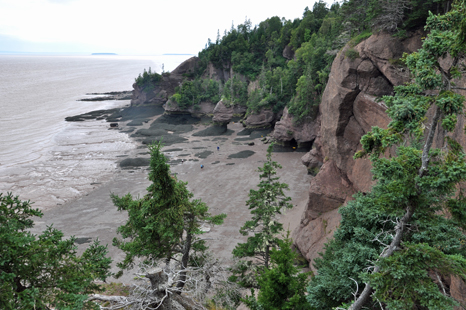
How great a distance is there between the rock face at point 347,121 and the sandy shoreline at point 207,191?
2.67m

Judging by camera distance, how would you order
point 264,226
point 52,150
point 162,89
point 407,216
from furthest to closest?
point 162,89 → point 52,150 → point 264,226 → point 407,216

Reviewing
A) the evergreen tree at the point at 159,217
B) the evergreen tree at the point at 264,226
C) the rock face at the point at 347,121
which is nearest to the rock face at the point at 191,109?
the rock face at the point at 347,121

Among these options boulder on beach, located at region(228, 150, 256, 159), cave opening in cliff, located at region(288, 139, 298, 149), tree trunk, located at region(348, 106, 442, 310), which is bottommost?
boulder on beach, located at region(228, 150, 256, 159)

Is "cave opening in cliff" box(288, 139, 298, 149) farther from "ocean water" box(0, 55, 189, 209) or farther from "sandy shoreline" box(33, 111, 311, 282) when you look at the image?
"ocean water" box(0, 55, 189, 209)

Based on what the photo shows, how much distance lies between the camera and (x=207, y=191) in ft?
116

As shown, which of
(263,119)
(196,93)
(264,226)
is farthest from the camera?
(196,93)

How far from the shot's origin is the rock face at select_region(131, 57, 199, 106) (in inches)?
4003

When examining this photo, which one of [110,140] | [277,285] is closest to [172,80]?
[110,140]

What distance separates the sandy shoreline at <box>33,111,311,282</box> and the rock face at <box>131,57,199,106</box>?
52.7 metres

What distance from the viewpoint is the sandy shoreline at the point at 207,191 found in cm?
2666

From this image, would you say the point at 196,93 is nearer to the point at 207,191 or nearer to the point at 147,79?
the point at 147,79

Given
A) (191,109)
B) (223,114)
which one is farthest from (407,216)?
(191,109)

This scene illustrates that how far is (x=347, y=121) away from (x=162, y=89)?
9335 centimetres

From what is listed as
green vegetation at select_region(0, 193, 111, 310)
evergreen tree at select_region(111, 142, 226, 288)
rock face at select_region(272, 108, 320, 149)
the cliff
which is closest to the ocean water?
evergreen tree at select_region(111, 142, 226, 288)
